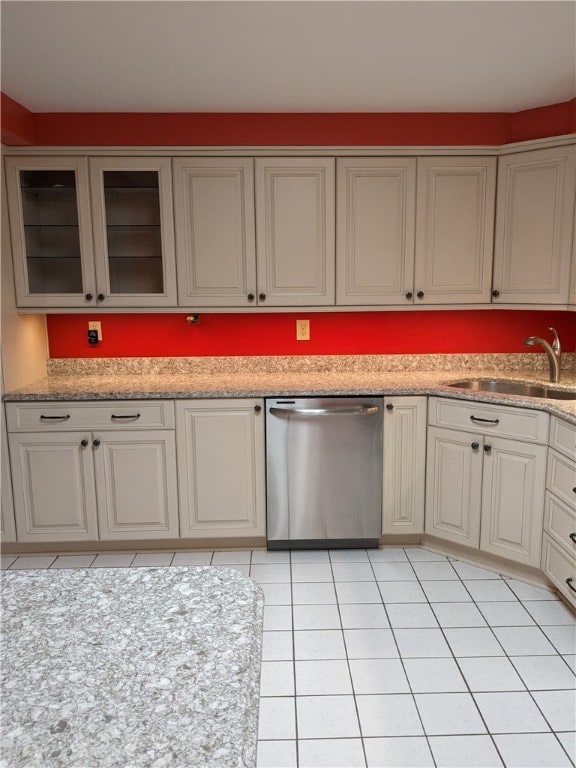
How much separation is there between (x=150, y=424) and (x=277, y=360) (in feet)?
2.91

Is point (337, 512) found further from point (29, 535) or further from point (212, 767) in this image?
point (212, 767)

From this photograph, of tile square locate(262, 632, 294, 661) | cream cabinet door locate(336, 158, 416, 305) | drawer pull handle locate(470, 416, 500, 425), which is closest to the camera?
tile square locate(262, 632, 294, 661)

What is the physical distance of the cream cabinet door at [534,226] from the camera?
10.2ft

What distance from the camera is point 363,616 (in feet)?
8.71

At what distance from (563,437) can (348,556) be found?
49.8 inches

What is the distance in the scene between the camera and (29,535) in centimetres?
323

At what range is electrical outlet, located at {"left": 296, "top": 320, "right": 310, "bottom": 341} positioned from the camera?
3.65 meters

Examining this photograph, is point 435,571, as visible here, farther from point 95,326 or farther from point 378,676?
point 95,326

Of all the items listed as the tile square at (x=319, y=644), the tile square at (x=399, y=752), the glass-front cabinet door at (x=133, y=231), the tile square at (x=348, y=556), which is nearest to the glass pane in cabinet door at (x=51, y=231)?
the glass-front cabinet door at (x=133, y=231)

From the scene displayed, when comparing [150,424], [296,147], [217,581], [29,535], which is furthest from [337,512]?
[217,581]

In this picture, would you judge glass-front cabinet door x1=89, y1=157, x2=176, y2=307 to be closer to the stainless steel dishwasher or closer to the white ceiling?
the white ceiling

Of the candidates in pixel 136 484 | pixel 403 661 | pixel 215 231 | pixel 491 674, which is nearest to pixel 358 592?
pixel 403 661

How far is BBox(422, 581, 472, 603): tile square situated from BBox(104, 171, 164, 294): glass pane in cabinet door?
2074mm

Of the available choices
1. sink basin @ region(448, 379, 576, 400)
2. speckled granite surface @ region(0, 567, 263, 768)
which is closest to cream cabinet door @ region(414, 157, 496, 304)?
sink basin @ region(448, 379, 576, 400)
